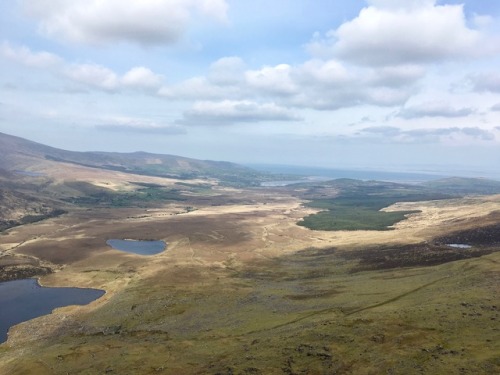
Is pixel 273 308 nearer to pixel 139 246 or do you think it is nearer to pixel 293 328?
pixel 293 328

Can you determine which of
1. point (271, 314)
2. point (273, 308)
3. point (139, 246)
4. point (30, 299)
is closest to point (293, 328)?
point (271, 314)

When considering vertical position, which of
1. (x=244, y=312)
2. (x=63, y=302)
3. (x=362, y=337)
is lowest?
(x=63, y=302)

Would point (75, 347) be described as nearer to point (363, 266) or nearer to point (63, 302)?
point (63, 302)

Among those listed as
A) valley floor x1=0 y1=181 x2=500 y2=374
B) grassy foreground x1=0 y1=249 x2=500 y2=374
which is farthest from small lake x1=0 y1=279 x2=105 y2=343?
grassy foreground x1=0 y1=249 x2=500 y2=374

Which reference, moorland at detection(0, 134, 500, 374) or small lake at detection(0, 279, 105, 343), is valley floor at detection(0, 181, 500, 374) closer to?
moorland at detection(0, 134, 500, 374)

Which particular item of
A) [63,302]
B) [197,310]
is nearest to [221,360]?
[197,310]

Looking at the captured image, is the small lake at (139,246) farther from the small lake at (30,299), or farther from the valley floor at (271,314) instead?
the small lake at (30,299)
